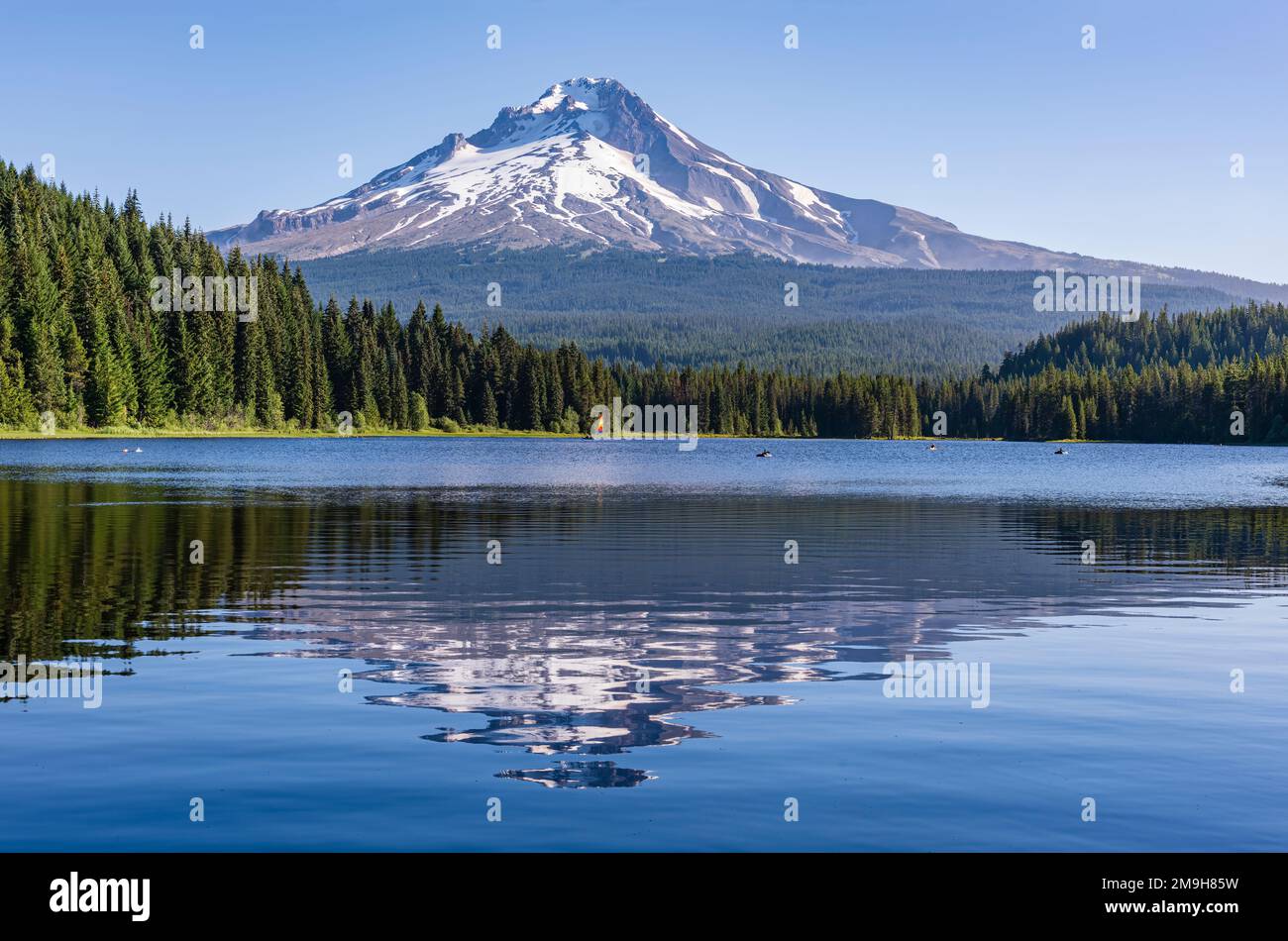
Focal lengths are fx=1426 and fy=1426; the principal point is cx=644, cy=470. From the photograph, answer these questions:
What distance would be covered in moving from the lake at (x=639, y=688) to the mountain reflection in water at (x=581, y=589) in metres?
0.15

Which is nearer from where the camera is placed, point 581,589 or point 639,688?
point 639,688

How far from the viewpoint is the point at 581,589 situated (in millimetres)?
37594

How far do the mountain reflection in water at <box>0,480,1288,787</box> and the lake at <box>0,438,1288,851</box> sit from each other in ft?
0.50

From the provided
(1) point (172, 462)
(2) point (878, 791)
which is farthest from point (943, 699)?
(1) point (172, 462)

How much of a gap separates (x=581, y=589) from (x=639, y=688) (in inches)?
587

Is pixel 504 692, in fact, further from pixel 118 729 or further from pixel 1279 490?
pixel 1279 490

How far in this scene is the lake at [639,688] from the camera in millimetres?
15258

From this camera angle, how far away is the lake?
15.3 metres
